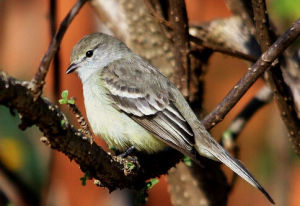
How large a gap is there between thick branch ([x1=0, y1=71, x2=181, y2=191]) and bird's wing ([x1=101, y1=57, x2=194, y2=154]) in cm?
21

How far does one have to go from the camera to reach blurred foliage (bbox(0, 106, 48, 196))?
7.11 metres

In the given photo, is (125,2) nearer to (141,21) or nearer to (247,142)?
(141,21)

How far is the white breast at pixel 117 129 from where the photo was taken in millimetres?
4672

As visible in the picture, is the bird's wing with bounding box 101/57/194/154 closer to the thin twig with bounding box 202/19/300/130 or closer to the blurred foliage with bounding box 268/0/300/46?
the thin twig with bounding box 202/19/300/130

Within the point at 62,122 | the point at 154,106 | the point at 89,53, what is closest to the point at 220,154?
the point at 154,106

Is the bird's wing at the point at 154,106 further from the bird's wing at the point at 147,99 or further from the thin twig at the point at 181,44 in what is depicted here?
the thin twig at the point at 181,44

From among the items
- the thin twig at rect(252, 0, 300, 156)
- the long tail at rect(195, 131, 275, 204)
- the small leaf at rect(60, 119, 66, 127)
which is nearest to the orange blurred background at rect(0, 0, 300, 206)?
the long tail at rect(195, 131, 275, 204)

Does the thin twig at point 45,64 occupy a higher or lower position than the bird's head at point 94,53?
higher

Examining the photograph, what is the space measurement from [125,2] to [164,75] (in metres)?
0.86

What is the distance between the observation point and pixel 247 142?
8336 millimetres

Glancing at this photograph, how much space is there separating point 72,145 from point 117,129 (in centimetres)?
161

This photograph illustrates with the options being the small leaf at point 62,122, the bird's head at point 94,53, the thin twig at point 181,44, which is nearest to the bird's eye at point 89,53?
the bird's head at point 94,53

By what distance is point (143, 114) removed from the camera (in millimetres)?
4734

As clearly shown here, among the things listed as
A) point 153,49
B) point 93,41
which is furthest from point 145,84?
point 93,41
